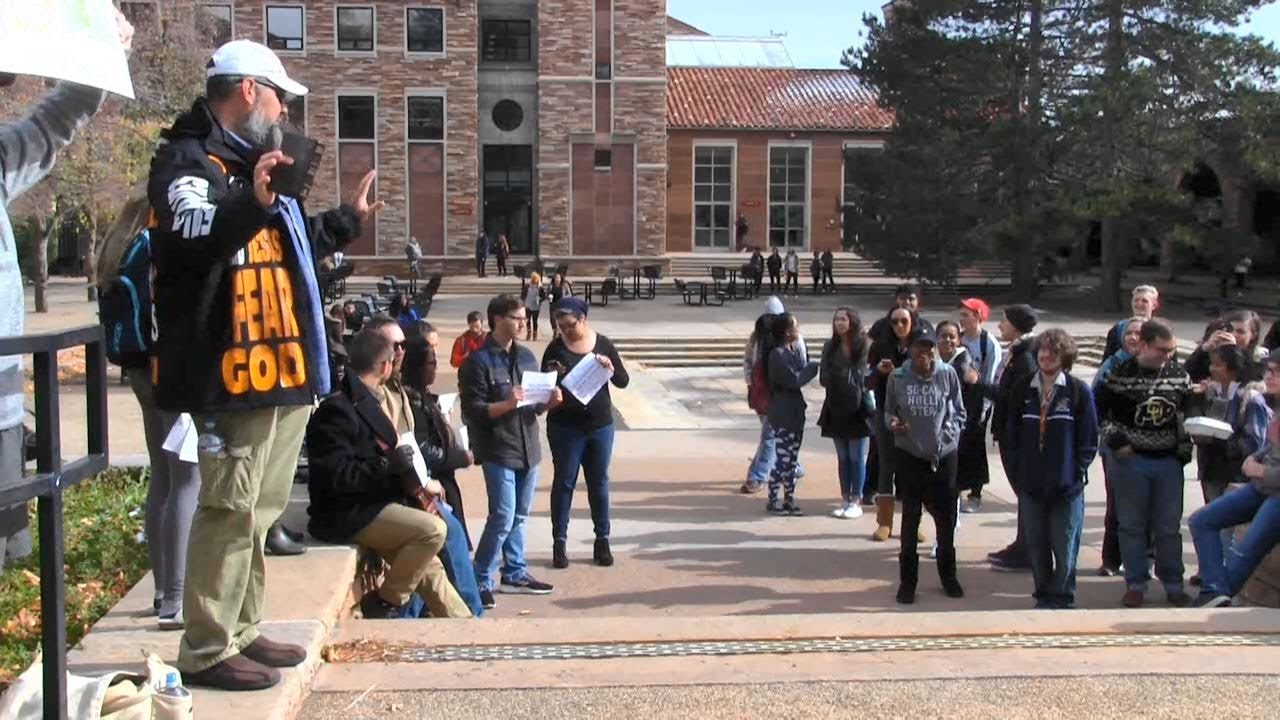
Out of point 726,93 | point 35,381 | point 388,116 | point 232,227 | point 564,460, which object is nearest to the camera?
point 35,381

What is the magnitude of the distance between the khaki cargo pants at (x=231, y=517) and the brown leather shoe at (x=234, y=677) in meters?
0.02

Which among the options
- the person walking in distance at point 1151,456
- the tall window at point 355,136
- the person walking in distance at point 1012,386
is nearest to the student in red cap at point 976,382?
the person walking in distance at point 1012,386

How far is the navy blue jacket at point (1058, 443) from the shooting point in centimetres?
756

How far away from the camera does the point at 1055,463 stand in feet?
24.8

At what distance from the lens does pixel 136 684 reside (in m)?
3.63

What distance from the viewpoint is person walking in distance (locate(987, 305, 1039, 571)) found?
800 cm

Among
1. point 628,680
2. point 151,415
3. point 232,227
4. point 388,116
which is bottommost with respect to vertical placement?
point 628,680

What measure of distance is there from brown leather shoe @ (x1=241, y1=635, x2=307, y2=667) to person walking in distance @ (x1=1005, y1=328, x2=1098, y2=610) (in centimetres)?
479

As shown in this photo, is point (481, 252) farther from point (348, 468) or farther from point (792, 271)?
point (348, 468)

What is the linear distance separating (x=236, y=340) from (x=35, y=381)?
825mm

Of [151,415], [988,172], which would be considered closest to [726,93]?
[988,172]

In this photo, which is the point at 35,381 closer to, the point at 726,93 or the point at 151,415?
the point at 151,415

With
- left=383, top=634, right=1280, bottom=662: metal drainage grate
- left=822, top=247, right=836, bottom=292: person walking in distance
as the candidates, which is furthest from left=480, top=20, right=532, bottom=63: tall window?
left=383, top=634, right=1280, bottom=662: metal drainage grate

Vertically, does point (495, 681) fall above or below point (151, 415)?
below
